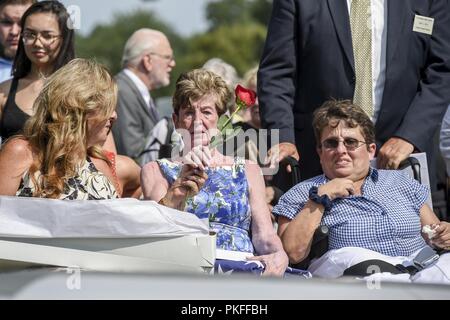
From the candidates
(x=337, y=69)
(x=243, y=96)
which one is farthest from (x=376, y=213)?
(x=337, y=69)

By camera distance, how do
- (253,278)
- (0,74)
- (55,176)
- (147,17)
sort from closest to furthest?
(253,278) → (55,176) → (0,74) → (147,17)

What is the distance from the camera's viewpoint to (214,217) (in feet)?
14.1

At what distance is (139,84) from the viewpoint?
7.73m

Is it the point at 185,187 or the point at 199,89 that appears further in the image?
the point at 199,89

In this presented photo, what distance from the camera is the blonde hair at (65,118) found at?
378cm

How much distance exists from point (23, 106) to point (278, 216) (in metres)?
1.48

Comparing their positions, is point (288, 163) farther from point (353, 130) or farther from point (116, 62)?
point (116, 62)

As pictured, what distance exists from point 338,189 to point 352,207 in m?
0.11

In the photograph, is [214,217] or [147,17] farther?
[147,17]

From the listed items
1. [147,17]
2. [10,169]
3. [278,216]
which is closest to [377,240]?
[278,216]

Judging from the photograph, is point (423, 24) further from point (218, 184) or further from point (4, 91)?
point (4, 91)

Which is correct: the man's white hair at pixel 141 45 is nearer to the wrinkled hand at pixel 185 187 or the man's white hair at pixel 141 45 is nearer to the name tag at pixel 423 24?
the name tag at pixel 423 24

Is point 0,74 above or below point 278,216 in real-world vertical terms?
above

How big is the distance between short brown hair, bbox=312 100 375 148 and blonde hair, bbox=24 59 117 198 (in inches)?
43.2
